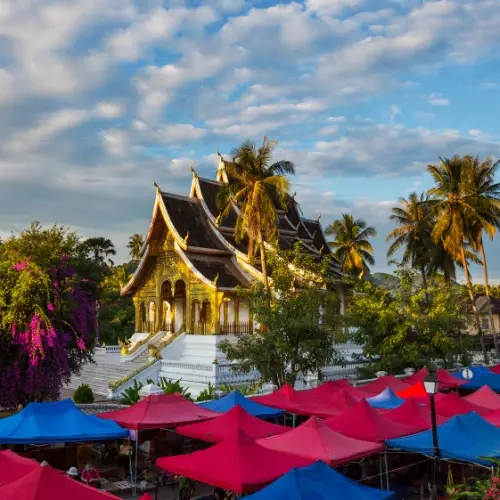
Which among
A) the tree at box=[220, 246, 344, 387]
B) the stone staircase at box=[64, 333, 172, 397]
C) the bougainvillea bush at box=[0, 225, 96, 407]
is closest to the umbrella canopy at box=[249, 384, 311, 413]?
the tree at box=[220, 246, 344, 387]

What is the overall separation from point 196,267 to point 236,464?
2011cm

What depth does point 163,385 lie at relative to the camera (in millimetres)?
21734

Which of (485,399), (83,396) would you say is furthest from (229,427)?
(83,396)

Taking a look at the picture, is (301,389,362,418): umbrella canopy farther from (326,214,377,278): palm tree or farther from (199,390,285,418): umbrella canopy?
(326,214,377,278): palm tree

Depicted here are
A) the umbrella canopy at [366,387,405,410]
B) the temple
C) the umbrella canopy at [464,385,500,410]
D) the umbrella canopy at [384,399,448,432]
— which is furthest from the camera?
the temple

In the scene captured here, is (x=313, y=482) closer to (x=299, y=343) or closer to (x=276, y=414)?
(x=276, y=414)

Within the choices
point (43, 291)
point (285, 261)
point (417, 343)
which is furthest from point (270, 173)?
point (43, 291)

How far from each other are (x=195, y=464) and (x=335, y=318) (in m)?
9.63

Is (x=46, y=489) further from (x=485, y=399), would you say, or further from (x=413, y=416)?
(x=485, y=399)

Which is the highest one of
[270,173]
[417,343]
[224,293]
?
[270,173]

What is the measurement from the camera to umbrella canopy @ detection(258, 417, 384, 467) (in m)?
9.65

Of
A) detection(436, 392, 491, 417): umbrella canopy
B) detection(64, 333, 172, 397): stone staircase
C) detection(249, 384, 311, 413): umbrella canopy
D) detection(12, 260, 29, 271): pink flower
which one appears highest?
detection(12, 260, 29, 271): pink flower

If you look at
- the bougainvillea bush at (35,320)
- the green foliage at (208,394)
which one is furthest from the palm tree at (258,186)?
the bougainvillea bush at (35,320)

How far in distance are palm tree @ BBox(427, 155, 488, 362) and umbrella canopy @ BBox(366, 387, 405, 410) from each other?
18.2 meters
